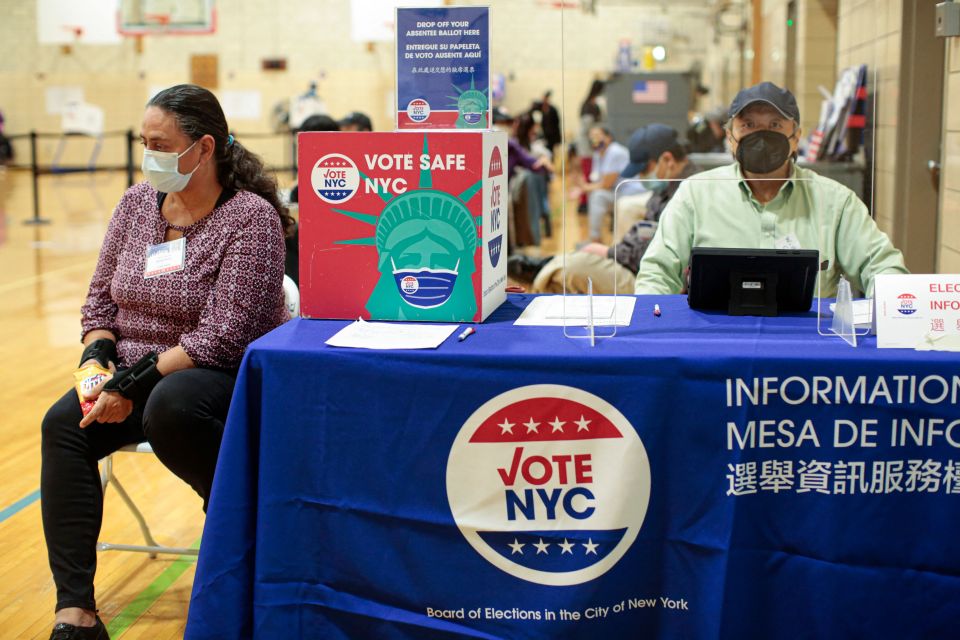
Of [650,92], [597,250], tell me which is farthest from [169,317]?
[650,92]

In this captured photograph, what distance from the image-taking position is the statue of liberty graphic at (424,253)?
1.99 m

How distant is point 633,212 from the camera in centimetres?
522

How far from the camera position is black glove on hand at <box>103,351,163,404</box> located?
7.21 feet

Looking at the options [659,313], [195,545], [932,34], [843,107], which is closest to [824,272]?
[659,313]

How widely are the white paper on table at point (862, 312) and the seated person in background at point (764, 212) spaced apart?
446mm

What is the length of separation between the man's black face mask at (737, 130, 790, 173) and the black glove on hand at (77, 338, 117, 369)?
5.22ft

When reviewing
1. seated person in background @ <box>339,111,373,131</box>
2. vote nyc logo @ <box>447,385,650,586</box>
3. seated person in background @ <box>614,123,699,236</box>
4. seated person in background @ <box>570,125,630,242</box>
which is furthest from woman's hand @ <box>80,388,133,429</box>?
seated person in background @ <box>570,125,630,242</box>

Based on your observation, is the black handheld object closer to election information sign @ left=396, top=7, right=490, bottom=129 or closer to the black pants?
election information sign @ left=396, top=7, right=490, bottom=129

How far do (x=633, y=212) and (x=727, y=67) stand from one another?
8881 millimetres

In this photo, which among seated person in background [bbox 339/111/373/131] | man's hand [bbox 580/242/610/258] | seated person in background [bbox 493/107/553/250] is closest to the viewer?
man's hand [bbox 580/242/610/258]

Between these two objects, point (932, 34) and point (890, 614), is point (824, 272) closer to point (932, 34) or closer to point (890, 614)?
point (890, 614)

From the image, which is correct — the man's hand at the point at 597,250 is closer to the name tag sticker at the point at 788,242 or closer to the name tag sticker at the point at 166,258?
the name tag sticker at the point at 788,242

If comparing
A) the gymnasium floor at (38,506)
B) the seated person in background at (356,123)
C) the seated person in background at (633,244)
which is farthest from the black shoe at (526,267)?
the gymnasium floor at (38,506)

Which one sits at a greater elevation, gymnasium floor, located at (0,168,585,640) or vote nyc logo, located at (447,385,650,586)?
vote nyc logo, located at (447,385,650,586)
